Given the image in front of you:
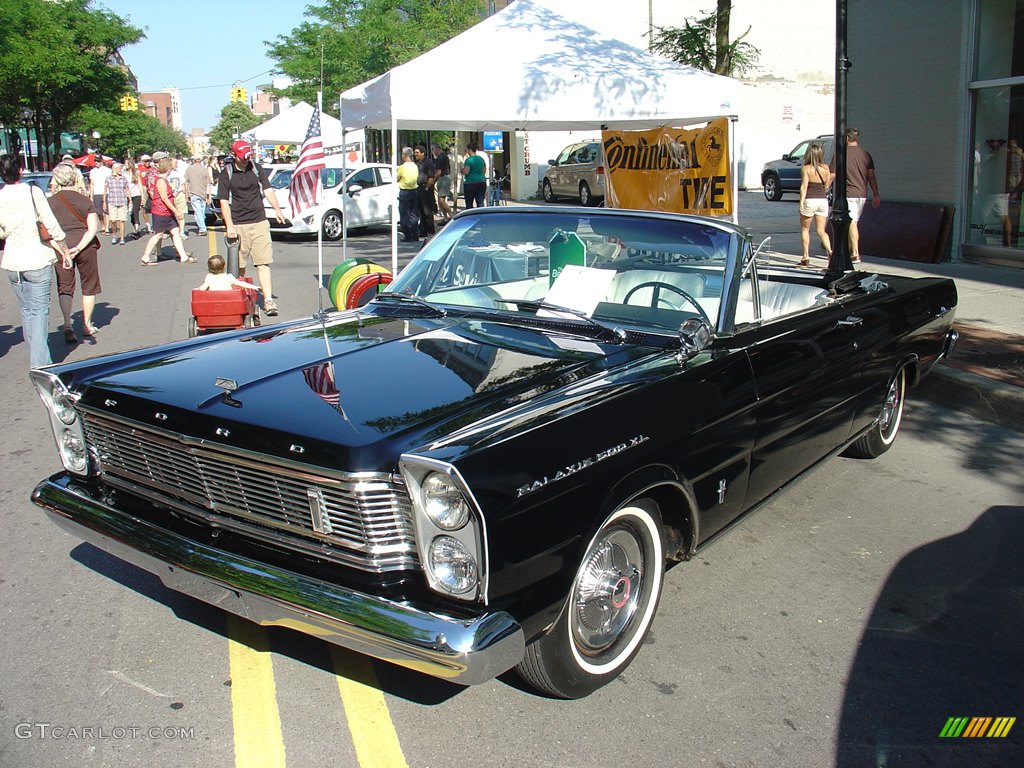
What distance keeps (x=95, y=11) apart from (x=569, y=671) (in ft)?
150

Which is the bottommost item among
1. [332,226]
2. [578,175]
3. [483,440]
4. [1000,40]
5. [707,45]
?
[483,440]

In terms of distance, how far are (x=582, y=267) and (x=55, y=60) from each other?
4034cm

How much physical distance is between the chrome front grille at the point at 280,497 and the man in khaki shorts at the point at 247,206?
23.3 feet

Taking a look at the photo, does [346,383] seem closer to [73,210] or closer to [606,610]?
[606,610]

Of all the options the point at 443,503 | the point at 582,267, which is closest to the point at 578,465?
the point at 443,503

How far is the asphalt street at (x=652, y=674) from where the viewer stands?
288 cm

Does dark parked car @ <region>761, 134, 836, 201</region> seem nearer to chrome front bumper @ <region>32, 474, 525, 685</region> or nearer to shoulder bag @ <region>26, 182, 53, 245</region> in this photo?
shoulder bag @ <region>26, 182, 53, 245</region>

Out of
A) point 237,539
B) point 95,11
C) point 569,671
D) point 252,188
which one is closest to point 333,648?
point 237,539

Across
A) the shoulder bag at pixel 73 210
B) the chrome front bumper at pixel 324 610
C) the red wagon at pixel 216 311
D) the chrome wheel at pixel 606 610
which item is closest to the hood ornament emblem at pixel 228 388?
the chrome front bumper at pixel 324 610

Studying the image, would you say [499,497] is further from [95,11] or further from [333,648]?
[95,11]

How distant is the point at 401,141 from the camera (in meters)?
37.0

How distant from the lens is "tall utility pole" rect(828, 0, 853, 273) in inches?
326

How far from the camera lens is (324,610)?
105 inches

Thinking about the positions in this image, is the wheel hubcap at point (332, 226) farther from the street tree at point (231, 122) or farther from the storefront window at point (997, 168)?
the street tree at point (231, 122)
